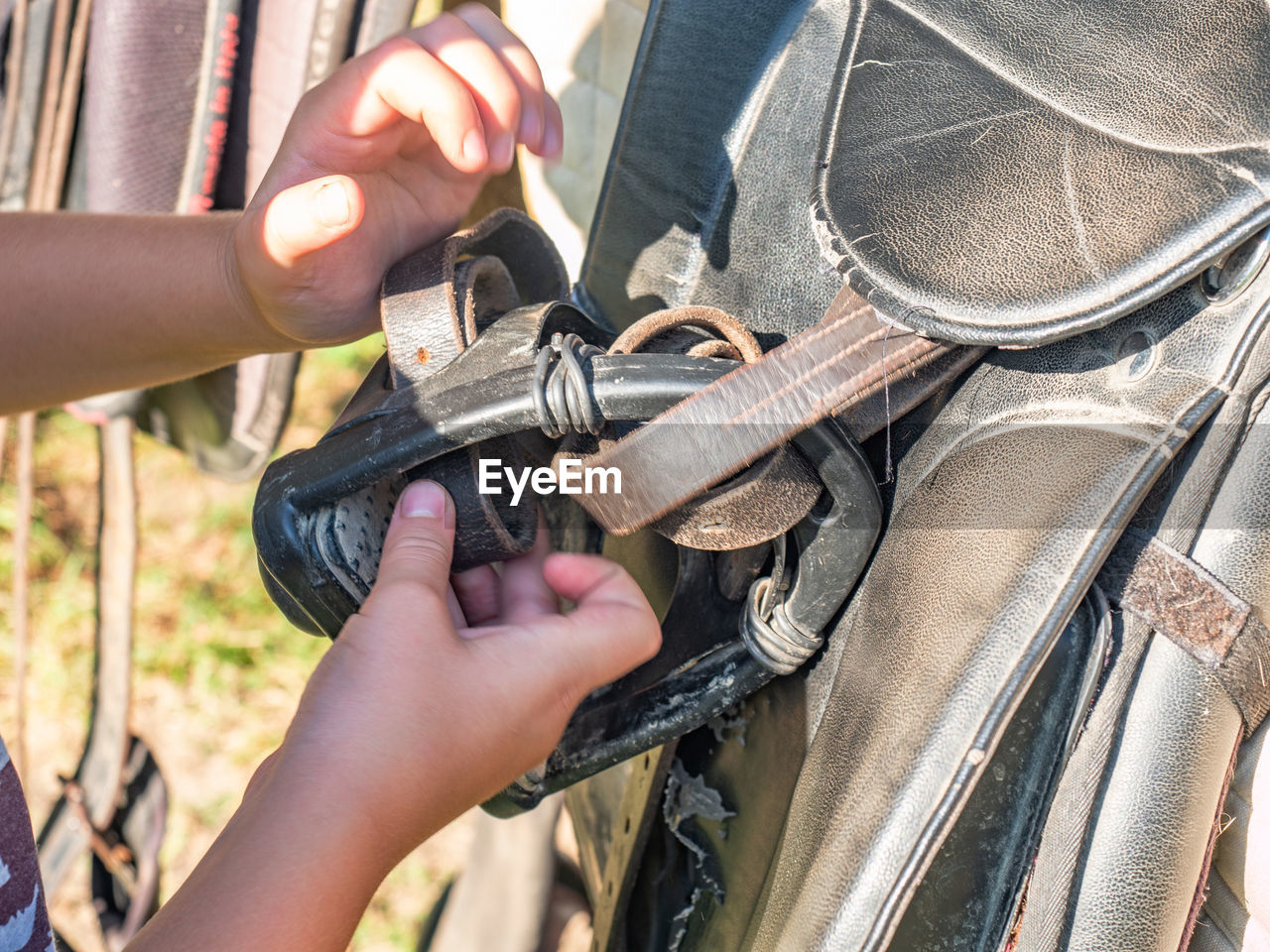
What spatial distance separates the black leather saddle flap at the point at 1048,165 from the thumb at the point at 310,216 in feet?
1.09

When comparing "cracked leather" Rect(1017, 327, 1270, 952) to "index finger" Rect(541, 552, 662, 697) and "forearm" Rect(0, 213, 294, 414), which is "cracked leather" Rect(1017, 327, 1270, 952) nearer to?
"index finger" Rect(541, 552, 662, 697)

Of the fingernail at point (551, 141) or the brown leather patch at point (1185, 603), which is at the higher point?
the fingernail at point (551, 141)

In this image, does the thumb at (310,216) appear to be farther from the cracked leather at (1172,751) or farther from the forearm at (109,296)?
the cracked leather at (1172,751)

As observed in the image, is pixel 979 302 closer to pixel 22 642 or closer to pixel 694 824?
pixel 694 824

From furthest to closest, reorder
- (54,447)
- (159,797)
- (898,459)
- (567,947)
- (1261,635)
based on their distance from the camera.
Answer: (54,447) < (159,797) < (567,947) < (898,459) < (1261,635)

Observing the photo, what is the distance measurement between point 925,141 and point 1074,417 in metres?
0.20

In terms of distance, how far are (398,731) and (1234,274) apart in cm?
53

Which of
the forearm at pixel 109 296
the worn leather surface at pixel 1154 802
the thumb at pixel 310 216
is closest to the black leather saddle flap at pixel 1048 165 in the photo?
the worn leather surface at pixel 1154 802

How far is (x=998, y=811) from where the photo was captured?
1.80 ft

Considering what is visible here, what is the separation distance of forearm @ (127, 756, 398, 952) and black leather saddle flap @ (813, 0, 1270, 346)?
16.4 inches

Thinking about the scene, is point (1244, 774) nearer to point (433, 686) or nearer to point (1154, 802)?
point (1154, 802)

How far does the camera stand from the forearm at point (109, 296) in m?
0.87

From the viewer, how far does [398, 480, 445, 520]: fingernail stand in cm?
61

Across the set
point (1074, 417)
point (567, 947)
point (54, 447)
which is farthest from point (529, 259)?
point (54, 447)
